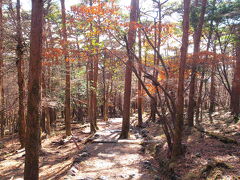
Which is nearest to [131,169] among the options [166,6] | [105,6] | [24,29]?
[105,6]

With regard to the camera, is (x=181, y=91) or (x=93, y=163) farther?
(x=93, y=163)

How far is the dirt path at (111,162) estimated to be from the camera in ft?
21.8

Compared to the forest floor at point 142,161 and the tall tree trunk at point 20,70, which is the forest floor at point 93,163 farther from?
the tall tree trunk at point 20,70

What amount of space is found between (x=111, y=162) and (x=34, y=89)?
4.52 meters

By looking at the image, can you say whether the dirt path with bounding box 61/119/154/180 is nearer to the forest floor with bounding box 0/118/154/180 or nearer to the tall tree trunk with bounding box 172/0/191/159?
the forest floor with bounding box 0/118/154/180

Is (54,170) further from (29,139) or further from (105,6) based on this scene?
(105,6)

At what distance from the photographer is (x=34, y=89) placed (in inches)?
199

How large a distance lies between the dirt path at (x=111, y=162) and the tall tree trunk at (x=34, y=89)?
164cm

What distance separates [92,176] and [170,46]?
72.7 ft

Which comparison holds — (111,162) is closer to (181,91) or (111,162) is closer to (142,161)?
(142,161)

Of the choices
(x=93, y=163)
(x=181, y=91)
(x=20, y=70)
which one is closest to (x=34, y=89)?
(x=93, y=163)

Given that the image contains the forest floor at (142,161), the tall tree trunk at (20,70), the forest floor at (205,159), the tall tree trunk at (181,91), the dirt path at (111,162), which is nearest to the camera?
the forest floor at (205,159)

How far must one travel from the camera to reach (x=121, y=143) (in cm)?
1071

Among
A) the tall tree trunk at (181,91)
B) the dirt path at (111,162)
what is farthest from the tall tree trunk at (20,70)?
the tall tree trunk at (181,91)
